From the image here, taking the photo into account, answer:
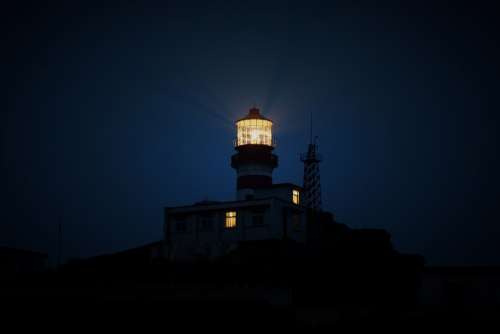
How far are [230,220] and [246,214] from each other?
1701mm

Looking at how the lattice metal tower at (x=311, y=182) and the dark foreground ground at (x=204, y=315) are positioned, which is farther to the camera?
the lattice metal tower at (x=311, y=182)

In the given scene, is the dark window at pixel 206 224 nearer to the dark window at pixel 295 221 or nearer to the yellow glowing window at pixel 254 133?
the dark window at pixel 295 221

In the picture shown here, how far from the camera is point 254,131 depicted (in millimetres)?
52750

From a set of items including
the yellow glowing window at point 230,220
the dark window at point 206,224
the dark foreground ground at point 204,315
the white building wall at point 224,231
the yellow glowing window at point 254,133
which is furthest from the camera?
the yellow glowing window at point 254,133

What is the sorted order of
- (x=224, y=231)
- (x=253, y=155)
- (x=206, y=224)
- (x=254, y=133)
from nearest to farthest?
(x=224, y=231), (x=206, y=224), (x=253, y=155), (x=254, y=133)

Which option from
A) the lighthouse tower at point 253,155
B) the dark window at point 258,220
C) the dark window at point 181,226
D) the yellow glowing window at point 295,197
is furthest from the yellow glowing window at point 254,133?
the dark window at point 258,220

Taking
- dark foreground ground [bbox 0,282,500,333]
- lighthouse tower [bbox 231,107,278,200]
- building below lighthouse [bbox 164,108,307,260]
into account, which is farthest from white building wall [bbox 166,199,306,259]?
dark foreground ground [bbox 0,282,500,333]

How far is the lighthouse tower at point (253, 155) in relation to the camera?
51344 mm

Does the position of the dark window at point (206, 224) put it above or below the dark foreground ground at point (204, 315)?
above

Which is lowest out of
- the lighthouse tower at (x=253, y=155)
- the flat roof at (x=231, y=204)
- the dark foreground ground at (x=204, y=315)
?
the dark foreground ground at (x=204, y=315)

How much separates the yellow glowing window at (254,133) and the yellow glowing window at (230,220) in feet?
30.5

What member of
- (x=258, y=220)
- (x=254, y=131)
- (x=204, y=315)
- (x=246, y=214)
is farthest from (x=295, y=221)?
(x=204, y=315)

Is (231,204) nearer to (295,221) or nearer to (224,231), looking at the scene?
(224,231)

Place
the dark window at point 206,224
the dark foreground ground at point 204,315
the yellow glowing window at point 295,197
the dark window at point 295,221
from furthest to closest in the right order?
1. the yellow glowing window at point 295,197
2. the dark window at point 206,224
3. the dark window at point 295,221
4. the dark foreground ground at point 204,315
